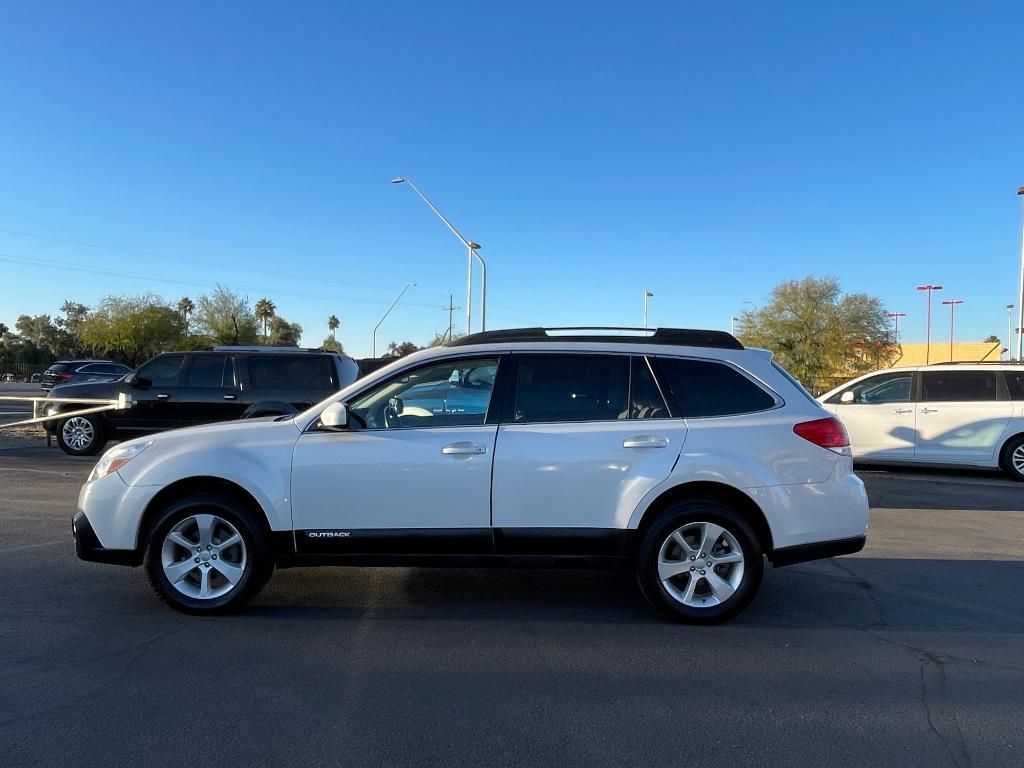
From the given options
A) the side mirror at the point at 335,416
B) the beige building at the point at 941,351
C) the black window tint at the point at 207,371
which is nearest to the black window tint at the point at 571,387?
the side mirror at the point at 335,416

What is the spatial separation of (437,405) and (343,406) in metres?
0.62

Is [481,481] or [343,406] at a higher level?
[343,406]

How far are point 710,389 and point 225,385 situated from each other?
26.8ft

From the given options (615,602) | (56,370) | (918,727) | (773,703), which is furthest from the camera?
(56,370)

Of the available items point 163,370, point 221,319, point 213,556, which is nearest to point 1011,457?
point 213,556

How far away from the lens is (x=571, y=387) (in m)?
4.88

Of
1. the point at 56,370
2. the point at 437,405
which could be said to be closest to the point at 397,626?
the point at 437,405

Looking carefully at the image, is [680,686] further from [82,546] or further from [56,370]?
[56,370]

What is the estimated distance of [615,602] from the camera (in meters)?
5.22

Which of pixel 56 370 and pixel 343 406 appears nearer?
pixel 343 406

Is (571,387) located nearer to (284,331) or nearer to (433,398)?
(433,398)

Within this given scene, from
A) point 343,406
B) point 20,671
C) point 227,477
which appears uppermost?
point 343,406

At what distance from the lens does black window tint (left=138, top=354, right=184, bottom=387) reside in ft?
36.6

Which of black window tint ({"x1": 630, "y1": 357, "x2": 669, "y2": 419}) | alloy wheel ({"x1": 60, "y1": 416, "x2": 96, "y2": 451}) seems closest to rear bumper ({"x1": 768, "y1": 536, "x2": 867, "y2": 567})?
black window tint ({"x1": 630, "y1": 357, "x2": 669, "y2": 419})
